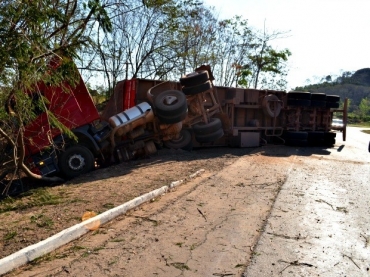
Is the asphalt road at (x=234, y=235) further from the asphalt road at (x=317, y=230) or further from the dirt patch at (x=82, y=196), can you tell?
the dirt patch at (x=82, y=196)

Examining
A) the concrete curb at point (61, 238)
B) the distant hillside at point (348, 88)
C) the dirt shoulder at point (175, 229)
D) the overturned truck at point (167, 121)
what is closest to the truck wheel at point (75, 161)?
the overturned truck at point (167, 121)

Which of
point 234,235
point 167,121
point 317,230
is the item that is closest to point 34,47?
point 234,235

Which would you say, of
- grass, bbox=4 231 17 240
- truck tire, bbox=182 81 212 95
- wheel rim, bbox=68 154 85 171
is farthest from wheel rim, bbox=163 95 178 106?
grass, bbox=4 231 17 240

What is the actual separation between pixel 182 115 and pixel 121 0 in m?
4.60

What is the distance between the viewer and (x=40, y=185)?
8625mm

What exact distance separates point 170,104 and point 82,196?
→ 4.95 m

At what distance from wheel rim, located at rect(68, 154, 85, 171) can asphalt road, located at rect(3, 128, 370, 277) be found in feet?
9.88

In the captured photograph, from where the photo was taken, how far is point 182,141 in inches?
491

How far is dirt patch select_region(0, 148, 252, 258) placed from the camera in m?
4.64

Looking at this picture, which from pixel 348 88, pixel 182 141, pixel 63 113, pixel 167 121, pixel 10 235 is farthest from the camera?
pixel 348 88

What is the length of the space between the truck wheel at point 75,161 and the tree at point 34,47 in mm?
2892

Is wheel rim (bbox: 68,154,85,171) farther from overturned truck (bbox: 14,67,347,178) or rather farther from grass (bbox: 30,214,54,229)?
grass (bbox: 30,214,54,229)

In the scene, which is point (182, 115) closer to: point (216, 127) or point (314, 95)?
point (216, 127)

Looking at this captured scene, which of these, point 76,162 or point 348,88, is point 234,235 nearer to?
point 76,162
